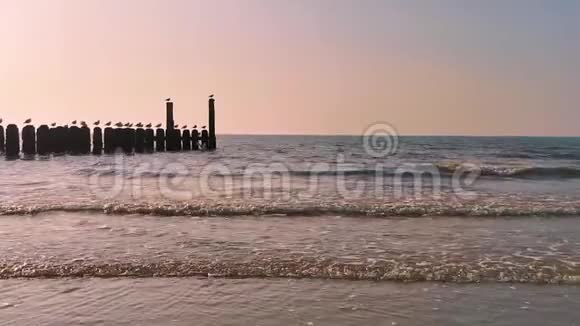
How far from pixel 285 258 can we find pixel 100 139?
3020 centimetres

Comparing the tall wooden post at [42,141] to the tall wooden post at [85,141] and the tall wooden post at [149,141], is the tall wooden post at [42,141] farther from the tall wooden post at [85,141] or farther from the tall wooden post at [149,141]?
the tall wooden post at [149,141]

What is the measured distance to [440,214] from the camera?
471 inches

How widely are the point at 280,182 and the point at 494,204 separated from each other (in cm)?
786

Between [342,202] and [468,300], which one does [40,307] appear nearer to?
[468,300]

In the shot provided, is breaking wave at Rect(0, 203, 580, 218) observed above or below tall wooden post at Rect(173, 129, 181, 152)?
below

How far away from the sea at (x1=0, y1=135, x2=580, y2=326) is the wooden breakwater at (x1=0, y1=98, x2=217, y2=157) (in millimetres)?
16620

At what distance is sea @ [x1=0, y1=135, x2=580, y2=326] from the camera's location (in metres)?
5.40

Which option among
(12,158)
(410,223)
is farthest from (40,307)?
(12,158)

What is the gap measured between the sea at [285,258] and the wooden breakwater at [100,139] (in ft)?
54.5

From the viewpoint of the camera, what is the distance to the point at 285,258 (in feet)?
24.8

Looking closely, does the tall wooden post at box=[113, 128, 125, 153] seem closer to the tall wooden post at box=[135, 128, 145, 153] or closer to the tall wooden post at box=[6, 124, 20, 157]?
the tall wooden post at box=[135, 128, 145, 153]

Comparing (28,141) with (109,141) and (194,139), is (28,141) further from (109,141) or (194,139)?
(194,139)

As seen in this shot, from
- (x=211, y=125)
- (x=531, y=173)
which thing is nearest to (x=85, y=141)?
(x=211, y=125)

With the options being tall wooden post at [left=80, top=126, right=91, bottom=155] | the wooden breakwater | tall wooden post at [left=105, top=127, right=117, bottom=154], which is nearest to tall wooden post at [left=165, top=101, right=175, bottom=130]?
the wooden breakwater
